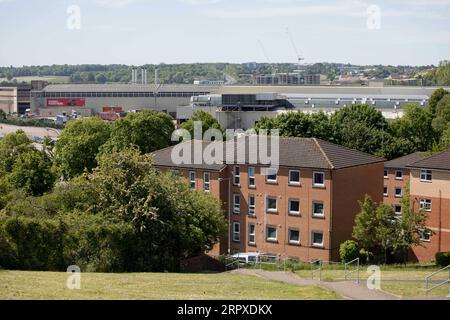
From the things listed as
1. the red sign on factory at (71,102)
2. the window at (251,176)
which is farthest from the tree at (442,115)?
the red sign on factory at (71,102)

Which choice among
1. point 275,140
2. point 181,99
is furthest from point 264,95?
point 275,140

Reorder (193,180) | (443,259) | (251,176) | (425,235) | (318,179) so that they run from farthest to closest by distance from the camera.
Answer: (193,180) < (251,176) < (318,179) < (425,235) < (443,259)

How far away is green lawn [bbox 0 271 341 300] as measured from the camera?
24594 millimetres

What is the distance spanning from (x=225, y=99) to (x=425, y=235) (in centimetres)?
7728

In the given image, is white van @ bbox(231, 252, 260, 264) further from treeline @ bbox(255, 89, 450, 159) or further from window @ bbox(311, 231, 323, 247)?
treeline @ bbox(255, 89, 450, 159)

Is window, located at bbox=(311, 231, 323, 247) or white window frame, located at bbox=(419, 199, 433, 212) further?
window, located at bbox=(311, 231, 323, 247)

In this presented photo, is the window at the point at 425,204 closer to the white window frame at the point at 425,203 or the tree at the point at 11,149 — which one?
the white window frame at the point at 425,203

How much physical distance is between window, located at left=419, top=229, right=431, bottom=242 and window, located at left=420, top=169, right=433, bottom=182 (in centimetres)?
353

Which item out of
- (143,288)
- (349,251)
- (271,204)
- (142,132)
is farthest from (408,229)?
(142,132)

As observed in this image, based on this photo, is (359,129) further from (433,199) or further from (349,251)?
(349,251)

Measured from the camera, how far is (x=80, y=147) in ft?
251

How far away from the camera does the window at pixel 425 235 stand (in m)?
48.2

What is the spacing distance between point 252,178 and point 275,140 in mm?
3163

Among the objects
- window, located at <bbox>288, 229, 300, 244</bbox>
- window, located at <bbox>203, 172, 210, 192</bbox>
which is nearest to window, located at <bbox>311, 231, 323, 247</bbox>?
window, located at <bbox>288, 229, 300, 244</bbox>
